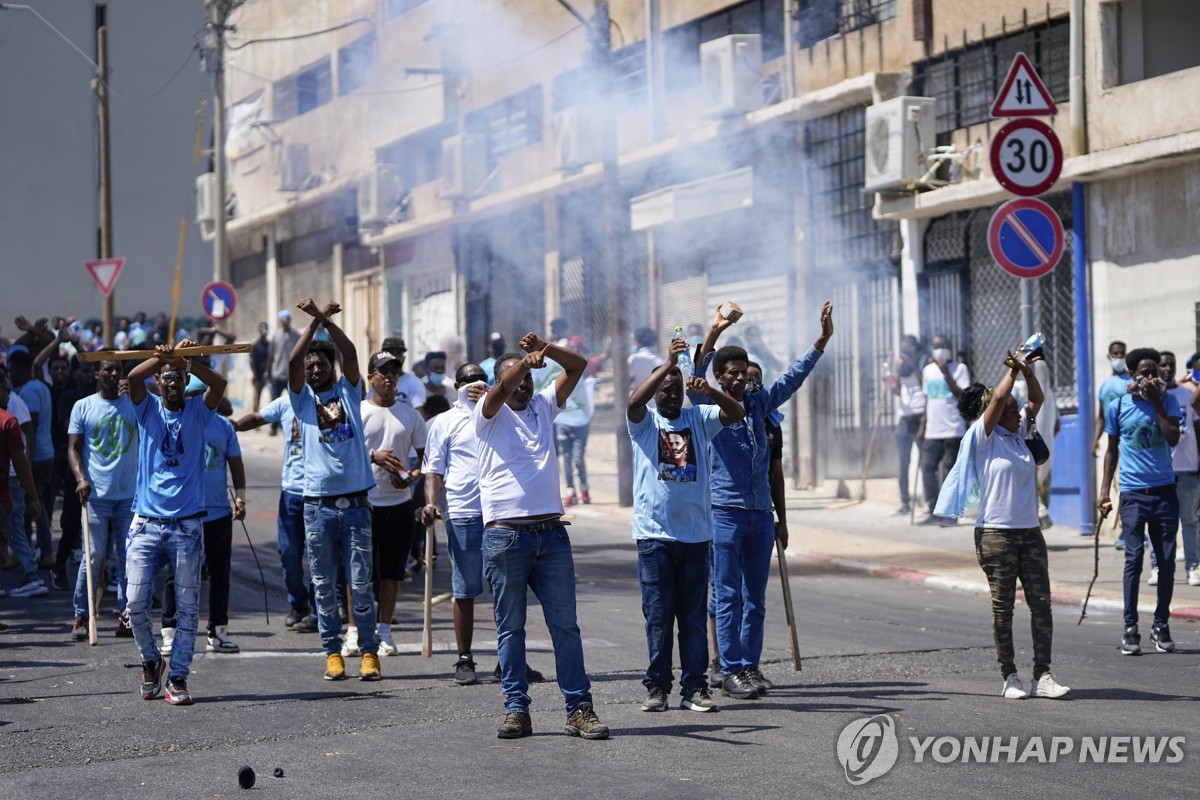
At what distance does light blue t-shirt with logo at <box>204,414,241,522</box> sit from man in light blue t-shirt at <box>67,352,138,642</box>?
577 mm

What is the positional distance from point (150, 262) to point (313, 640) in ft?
115

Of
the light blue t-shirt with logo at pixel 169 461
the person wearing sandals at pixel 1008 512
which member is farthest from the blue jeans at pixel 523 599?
the person wearing sandals at pixel 1008 512

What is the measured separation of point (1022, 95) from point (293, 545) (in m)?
6.25

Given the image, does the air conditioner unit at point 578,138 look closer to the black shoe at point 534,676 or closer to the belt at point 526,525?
the black shoe at point 534,676

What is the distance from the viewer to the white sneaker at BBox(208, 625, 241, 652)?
1030 centimetres

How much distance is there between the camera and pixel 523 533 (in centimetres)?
775

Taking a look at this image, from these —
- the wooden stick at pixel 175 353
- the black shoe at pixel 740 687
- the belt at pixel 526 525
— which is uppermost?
the wooden stick at pixel 175 353

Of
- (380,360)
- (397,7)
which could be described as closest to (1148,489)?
(380,360)

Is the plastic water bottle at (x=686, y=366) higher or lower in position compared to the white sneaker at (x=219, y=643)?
higher

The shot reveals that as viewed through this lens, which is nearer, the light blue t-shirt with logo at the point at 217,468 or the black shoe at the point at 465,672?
the black shoe at the point at 465,672

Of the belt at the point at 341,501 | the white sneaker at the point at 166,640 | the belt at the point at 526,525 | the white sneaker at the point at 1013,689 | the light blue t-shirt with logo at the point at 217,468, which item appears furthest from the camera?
the light blue t-shirt with logo at the point at 217,468

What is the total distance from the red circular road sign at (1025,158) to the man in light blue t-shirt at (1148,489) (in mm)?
2555

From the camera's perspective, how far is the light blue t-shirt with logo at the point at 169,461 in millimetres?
8789

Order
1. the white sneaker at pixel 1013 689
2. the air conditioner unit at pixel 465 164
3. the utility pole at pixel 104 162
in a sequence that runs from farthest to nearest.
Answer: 1. the utility pole at pixel 104 162
2. the air conditioner unit at pixel 465 164
3. the white sneaker at pixel 1013 689
